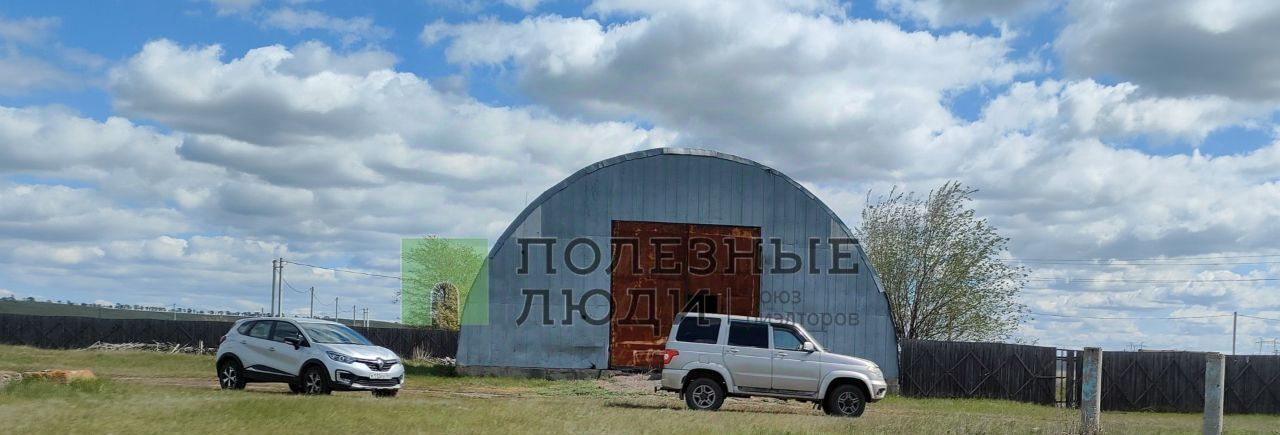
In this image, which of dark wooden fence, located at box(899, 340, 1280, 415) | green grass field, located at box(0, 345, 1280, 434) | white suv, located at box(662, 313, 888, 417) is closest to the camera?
green grass field, located at box(0, 345, 1280, 434)

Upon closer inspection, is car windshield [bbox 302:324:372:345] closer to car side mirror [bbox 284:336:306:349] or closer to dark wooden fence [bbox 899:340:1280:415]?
car side mirror [bbox 284:336:306:349]

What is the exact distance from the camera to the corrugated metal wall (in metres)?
29.0

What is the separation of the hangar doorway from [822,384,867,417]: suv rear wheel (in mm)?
9673

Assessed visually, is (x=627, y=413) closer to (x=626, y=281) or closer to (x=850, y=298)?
(x=626, y=281)

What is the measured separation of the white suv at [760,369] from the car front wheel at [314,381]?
6.26m

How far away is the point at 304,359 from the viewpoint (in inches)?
795

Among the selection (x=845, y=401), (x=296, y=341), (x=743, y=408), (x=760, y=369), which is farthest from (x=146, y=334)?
(x=845, y=401)

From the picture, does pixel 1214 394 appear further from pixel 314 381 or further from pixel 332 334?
pixel 332 334

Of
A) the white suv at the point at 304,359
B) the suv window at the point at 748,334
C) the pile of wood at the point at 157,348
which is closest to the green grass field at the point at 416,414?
the white suv at the point at 304,359

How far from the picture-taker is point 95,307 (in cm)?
9544

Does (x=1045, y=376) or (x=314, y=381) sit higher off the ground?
(x=314, y=381)

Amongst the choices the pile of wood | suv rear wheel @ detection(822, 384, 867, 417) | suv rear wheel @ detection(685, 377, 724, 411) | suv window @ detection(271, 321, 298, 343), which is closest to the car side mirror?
suv window @ detection(271, 321, 298, 343)

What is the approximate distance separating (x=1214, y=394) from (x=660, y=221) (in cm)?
1543

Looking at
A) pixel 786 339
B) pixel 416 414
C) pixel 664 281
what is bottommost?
pixel 416 414
